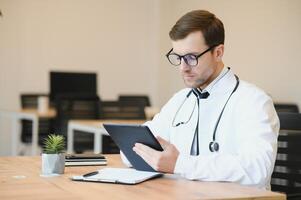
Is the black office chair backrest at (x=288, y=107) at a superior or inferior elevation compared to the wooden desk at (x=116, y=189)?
superior

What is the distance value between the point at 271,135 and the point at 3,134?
Answer: 20.6ft

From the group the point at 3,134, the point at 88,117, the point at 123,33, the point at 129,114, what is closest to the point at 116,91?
the point at 123,33

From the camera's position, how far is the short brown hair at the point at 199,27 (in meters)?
2.11

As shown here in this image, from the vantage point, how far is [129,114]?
18.3ft

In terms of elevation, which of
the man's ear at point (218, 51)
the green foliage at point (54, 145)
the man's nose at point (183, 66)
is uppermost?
the man's ear at point (218, 51)

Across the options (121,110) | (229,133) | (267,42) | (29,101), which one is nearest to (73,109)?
(121,110)

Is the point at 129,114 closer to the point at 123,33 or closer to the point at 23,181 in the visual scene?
the point at 123,33

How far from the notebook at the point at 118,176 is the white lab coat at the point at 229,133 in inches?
4.9

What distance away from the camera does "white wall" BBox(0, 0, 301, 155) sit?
6.33m

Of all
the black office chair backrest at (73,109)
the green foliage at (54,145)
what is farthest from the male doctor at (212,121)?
the black office chair backrest at (73,109)

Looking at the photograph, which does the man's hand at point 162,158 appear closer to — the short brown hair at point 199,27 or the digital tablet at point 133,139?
the digital tablet at point 133,139

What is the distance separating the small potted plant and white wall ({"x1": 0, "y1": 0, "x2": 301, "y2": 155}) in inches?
178

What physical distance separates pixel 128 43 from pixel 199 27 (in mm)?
6547

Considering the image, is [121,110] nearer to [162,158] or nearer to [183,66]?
[183,66]
